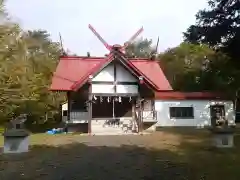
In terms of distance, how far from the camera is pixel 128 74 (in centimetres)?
2305

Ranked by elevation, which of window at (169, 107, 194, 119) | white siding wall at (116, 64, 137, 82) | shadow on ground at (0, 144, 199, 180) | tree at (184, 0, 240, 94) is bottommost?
shadow on ground at (0, 144, 199, 180)

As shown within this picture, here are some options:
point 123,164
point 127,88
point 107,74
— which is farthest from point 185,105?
point 123,164

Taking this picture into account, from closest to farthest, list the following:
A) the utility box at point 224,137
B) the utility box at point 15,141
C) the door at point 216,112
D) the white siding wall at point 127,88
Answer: the utility box at point 15,141 → the utility box at point 224,137 → the white siding wall at point 127,88 → the door at point 216,112

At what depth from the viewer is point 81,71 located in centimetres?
2470

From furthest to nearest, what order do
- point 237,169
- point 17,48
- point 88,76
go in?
point 17,48
point 88,76
point 237,169

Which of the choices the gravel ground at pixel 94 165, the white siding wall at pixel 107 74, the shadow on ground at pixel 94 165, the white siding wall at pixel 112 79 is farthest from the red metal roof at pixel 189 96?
the shadow on ground at pixel 94 165

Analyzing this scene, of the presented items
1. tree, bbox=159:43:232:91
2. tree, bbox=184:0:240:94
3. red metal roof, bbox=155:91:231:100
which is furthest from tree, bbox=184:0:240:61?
tree, bbox=159:43:232:91

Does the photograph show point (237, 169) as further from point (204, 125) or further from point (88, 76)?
point (204, 125)

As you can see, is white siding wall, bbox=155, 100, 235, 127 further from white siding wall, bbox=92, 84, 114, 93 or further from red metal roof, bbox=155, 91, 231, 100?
white siding wall, bbox=92, 84, 114, 93

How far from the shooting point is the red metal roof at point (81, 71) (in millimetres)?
23044

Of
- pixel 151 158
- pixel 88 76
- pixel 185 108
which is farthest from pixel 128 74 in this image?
pixel 151 158

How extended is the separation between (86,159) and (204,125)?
1889 cm

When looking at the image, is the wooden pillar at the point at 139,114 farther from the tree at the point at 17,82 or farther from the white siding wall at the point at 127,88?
the tree at the point at 17,82

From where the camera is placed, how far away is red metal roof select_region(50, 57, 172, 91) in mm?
23044
